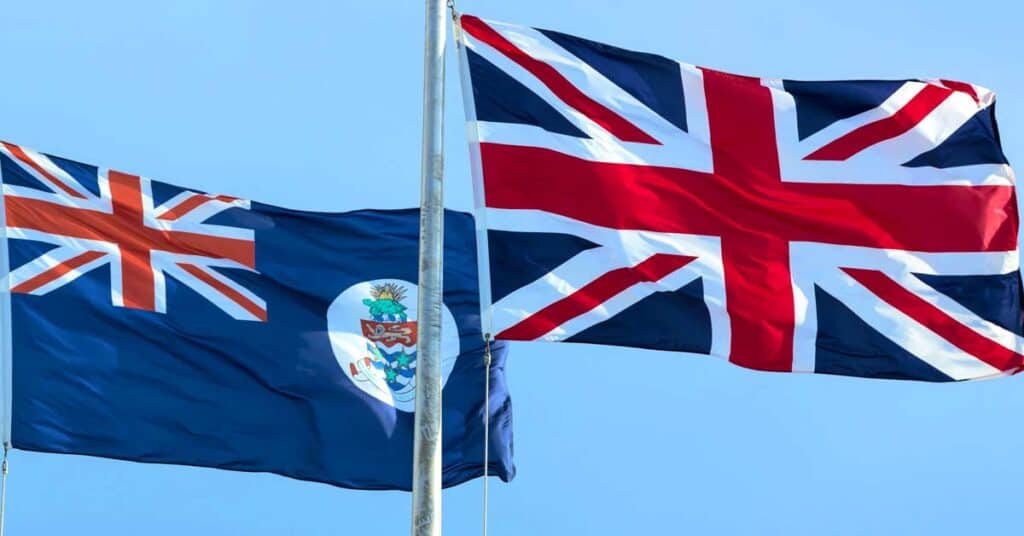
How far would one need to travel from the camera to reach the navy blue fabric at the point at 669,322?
17984 millimetres

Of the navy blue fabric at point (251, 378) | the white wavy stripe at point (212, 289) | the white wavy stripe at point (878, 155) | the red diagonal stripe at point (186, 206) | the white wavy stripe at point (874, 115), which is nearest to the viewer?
the white wavy stripe at point (878, 155)

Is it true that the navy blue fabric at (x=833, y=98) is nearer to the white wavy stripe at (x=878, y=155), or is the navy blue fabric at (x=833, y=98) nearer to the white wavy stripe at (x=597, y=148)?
the white wavy stripe at (x=878, y=155)

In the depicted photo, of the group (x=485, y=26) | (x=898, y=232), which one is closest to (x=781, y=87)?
(x=898, y=232)

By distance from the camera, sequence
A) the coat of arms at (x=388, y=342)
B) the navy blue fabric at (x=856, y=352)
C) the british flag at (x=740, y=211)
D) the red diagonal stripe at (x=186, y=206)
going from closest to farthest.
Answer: the british flag at (x=740, y=211), the navy blue fabric at (x=856, y=352), the red diagonal stripe at (x=186, y=206), the coat of arms at (x=388, y=342)

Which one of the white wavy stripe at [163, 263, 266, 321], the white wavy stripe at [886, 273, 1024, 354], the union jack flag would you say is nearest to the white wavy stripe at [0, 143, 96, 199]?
the union jack flag

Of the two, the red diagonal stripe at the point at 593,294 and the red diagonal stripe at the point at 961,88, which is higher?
the red diagonal stripe at the point at 961,88

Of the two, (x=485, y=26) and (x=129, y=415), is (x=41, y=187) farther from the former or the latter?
(x=485, y=26)

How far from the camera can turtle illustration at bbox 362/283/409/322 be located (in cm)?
2150

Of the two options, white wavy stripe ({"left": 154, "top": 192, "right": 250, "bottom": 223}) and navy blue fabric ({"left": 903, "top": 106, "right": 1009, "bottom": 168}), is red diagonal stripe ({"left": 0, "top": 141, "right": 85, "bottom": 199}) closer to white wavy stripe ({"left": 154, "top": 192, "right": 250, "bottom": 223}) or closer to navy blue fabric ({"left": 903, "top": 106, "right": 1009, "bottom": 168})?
white wavy stripe ({"left": 154, "top": 192, "right": 250, "bottom": 223})

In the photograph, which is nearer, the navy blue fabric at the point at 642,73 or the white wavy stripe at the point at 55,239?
the navy blue fabric at the point at 642,73

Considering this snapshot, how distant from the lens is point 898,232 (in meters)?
19.1

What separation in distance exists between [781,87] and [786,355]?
2556mm

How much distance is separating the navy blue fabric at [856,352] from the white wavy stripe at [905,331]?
0.05 meters

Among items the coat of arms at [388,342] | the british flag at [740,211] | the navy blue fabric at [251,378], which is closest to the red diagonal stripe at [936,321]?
the british flag at [740,211]
